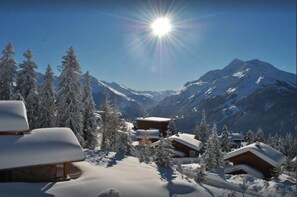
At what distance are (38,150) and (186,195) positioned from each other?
11379 mm

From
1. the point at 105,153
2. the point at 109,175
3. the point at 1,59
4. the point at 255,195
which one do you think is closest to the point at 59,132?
the point at 109,175

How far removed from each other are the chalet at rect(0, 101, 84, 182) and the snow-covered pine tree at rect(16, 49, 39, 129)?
53.8 feet

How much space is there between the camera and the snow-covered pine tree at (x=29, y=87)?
4459cm

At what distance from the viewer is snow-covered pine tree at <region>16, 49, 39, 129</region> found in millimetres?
44594

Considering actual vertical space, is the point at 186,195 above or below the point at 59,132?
below

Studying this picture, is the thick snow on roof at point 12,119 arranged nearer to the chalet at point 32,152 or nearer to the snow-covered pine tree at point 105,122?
the chalet at point 32,152

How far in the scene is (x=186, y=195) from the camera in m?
22.8

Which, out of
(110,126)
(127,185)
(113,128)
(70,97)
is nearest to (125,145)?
(113,128)

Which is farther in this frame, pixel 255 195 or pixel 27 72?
pixel 27 72

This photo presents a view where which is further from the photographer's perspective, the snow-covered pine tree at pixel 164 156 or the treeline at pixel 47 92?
the treeline at pixel 47 92

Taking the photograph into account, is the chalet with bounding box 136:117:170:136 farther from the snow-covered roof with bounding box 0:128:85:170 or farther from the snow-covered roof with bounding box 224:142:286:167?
the snow-covered roof with bounding box 0:128:85:170

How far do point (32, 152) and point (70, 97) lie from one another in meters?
19.5

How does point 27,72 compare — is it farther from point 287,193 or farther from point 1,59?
point 287,193

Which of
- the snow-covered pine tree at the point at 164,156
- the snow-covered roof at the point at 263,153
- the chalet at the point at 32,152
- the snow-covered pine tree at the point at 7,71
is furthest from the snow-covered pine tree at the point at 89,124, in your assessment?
the chalet at the point at 32,152
